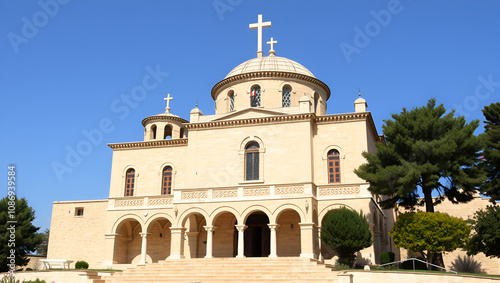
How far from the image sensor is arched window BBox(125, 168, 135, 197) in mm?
31870

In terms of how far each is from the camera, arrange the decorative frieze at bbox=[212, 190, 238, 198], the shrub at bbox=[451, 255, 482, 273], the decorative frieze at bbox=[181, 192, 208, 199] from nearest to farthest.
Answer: the decorative frieze at bbox=[212, 190, 238, 198], the decorative frieze at bbox=[181, 192, 208, 199], the shrub at bbox=[451, 255, 482, 273]

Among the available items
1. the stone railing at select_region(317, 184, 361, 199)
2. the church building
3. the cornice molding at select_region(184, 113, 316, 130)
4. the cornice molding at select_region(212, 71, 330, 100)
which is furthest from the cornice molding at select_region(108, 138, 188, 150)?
the stone railing at select_region(317, 184, 361, 199)

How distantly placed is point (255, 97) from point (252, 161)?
5680 mm

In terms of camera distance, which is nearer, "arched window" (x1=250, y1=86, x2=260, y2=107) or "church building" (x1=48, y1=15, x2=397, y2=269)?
"church building" (x1=48, y1=15, x2=397, y2=269)

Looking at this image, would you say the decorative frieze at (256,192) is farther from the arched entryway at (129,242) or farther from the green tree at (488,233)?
the green tree at (488,233)

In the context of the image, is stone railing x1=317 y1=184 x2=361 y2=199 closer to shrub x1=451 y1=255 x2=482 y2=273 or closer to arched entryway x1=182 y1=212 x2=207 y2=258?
arched entryway x1=182 y1=212 x2=207 y2=258

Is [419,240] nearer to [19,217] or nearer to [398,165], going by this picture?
[398,165]

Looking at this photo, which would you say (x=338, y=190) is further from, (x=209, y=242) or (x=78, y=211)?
(x=78, y=211)

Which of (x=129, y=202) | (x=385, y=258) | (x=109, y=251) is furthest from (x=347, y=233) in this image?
(x=109, y=251)

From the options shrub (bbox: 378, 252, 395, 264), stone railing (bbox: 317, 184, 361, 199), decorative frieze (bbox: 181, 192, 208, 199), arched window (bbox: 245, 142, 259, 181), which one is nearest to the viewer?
shrub (bbox: 378, 252, 395, 264)

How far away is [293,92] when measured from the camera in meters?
32.1

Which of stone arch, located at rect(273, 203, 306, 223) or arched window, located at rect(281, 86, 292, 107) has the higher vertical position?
arched window, located at rect(281, 86, 292, 107)

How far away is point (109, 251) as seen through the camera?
2927 centimetres

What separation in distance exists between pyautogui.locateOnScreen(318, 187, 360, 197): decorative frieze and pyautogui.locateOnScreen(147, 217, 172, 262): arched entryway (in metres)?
11.1
